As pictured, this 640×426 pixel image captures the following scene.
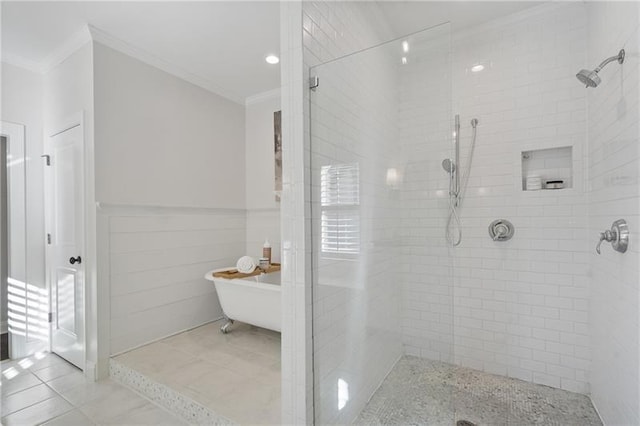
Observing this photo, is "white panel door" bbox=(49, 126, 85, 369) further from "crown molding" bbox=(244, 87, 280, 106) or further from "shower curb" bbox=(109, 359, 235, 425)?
"crown molding" bbox=(244, 87, 280, 106)

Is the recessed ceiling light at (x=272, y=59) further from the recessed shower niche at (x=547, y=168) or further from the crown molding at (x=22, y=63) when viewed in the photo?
the recessed shower niche at (x=547, y=168)

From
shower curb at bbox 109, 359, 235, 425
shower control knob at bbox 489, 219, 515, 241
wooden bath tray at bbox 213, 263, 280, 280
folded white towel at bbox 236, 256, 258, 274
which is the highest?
shower control knob at bbox 489, 219, 515, 241

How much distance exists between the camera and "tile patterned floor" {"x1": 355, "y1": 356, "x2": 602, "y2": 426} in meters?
1.75

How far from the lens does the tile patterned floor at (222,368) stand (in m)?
1.83

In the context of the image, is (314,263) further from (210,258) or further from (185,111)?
(185,111)

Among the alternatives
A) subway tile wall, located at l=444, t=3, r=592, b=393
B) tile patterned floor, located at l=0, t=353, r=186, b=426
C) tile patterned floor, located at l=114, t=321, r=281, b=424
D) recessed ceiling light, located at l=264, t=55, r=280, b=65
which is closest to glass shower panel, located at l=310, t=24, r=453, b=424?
tile patterned floor, located at l=114, t=321, r=281, b=424

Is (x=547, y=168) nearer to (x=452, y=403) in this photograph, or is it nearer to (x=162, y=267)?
(x=452, y=403)

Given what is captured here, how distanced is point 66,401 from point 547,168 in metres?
3.73

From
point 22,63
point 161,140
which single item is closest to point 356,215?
point 161,140

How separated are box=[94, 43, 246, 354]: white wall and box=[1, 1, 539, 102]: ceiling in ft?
0.79

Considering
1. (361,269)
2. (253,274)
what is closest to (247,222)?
(253,274)

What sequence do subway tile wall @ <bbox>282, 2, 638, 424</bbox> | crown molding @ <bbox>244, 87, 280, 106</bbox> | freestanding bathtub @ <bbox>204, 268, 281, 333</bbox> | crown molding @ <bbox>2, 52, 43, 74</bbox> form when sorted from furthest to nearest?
crown molding @ <bbox>244, 87, 280, 106</bbox>, crown molding @ <bbox>2, 52, 43, 74</bbox>, freestanding bathtub @ <bbox>204, 268, 281, 333</bbox>, subway tile wall @ <bbox>282, 2, 638, 424</bbox>

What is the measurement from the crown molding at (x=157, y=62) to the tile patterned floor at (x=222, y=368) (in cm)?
249

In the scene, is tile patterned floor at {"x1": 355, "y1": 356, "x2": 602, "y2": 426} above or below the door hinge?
below
